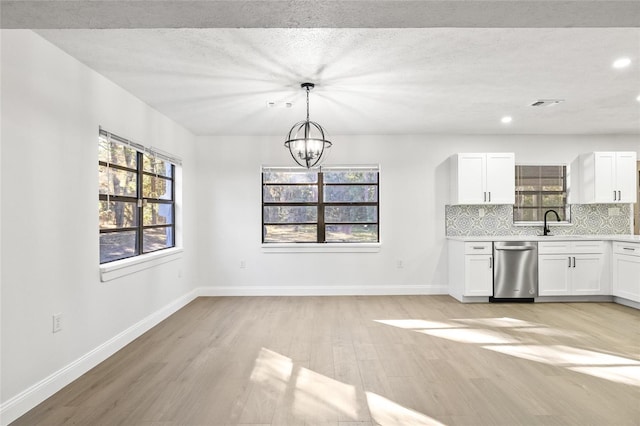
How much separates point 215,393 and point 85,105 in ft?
8.15

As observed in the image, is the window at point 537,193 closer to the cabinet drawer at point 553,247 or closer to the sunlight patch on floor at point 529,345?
the cabinet drawer at point 553,247

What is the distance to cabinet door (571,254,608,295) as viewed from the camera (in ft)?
17.5

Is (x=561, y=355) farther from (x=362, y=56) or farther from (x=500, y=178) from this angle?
(x=362, y=56)

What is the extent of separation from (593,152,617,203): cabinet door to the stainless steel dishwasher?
4.59 ft

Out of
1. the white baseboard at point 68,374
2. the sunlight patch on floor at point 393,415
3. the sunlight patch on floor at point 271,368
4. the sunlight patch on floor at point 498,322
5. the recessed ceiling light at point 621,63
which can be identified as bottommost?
the sunlight patch on floor at point 271,368

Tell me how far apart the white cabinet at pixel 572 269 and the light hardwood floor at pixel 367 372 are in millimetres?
597

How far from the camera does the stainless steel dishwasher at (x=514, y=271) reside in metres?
5.32

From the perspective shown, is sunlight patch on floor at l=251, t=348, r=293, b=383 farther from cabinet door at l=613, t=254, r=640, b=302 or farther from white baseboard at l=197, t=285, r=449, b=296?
cabinet door at l=613, t=254, r=640, b=302

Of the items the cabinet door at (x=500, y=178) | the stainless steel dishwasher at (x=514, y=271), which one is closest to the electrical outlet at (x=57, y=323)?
the stainless steel dishwasher at (x=514, y=271)

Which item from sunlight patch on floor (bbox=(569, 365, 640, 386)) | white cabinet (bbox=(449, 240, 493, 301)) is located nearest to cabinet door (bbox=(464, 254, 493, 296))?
white cabinet (bbox=(449, 240, 493, 301))

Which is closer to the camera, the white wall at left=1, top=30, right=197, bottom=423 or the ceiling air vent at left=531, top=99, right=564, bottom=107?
the white wall at left=1, top=30, right=197, bottom=423

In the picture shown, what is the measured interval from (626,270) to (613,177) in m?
1.40

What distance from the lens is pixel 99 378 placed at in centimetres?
→ 292

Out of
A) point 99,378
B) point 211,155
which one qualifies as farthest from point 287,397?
point 211,155
